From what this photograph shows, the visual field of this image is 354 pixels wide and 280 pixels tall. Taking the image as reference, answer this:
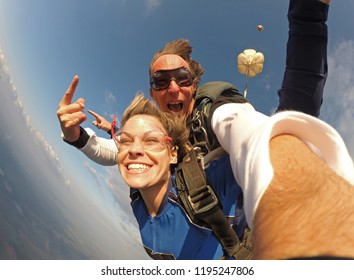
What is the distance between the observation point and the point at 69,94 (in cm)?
210

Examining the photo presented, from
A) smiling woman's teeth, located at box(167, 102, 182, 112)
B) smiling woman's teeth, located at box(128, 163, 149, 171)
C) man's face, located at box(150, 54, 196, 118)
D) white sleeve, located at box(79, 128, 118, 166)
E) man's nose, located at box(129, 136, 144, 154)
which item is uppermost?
man's face, located at box(150, 54, 196, 118)

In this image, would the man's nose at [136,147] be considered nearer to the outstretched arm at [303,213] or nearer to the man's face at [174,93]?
the man's face at [174,93]

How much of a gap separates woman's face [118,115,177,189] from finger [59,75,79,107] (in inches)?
20.2

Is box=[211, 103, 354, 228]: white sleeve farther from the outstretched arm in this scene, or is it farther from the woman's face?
the woman's face

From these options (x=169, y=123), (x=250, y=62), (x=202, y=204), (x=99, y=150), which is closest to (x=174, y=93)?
(x=169, y=123)

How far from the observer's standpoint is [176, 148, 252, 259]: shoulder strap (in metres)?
1.66

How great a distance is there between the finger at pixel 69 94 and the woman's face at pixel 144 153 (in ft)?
1.68

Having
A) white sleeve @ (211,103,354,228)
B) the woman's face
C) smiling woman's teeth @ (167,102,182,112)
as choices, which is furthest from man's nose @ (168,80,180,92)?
white sleeve @ (211,103,354,228)

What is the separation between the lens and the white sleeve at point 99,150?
2.79 metres

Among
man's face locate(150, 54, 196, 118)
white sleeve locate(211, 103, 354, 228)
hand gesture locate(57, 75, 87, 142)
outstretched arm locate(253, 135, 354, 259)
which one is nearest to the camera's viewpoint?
outstretched arm locate(253, 135, 354, 259)

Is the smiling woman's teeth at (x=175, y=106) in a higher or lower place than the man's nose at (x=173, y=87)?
lower

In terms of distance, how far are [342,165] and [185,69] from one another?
2.25m

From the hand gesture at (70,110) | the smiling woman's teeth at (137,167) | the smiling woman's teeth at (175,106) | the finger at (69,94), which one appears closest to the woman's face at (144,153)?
the smiling woman's teeth at (137,167)

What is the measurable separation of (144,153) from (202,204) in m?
0.56
